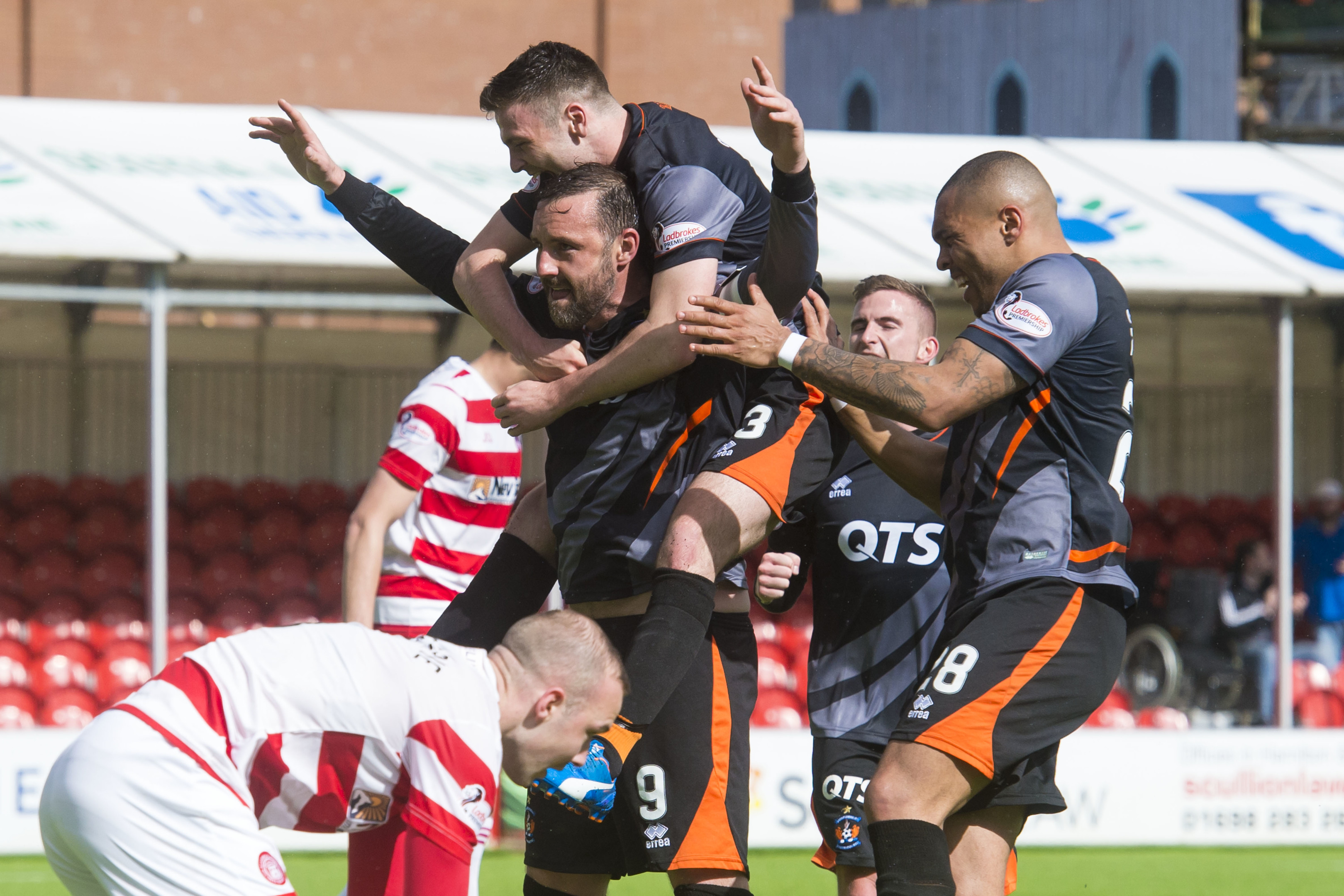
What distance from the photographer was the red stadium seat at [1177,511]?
14.2 meters

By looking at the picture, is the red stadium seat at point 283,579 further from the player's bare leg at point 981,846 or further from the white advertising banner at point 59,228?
the player's bare leg at point 981,846

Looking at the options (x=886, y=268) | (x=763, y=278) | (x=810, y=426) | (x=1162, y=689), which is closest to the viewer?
(x=763, y=278)

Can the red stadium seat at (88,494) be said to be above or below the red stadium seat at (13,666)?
above

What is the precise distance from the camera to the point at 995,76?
78.5ft

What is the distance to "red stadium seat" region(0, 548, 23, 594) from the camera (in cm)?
1116

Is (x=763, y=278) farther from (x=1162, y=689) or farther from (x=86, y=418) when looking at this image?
(x=86, y=418)

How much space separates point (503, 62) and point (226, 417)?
27.3ft

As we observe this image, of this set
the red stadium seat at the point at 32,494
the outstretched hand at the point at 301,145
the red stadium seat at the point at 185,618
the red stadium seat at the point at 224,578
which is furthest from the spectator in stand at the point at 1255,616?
the red stadium seat at the point at 32,494

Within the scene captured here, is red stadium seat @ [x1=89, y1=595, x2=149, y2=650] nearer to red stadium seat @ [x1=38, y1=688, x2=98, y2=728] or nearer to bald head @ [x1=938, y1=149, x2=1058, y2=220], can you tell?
red stadium seat @ [x1=38, y1=688, x2=98, y2=728]

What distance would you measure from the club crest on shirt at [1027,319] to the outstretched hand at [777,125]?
0.55 m

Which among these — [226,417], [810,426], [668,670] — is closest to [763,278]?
[810,426]

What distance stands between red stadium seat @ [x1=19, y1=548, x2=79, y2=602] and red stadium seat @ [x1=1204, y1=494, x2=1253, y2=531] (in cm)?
1006

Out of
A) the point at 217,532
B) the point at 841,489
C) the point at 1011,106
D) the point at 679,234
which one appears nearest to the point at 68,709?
the point at 217,532

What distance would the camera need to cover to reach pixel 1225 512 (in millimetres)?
14352
